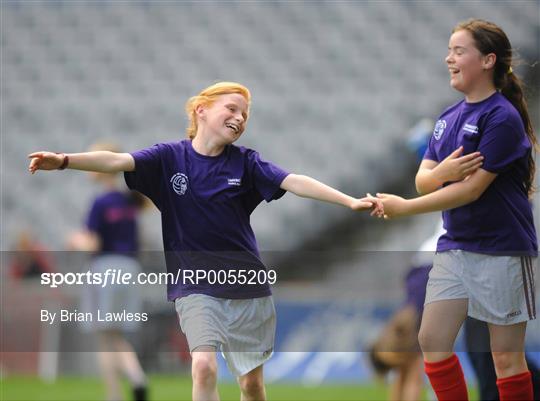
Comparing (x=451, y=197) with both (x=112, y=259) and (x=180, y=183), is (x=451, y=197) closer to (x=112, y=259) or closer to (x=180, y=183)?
(x=180, y=183)

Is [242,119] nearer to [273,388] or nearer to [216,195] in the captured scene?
[216,195]

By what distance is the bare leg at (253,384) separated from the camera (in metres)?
4.69

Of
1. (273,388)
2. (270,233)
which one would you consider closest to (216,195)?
(273,388)

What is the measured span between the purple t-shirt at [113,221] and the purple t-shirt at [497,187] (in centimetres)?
418

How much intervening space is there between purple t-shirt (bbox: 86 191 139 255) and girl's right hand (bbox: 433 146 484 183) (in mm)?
4257

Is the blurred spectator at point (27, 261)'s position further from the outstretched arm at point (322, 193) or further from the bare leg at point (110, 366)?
the outstretched arm at point (322, 193)

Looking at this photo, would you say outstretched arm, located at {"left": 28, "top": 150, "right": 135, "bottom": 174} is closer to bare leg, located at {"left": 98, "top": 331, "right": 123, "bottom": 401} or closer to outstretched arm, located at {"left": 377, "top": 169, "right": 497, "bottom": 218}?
outstretched arm, located at {"left": 377, "top": 169, "right": 497, "bottom": 218}

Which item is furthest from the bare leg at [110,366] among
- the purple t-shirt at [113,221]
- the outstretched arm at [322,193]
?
the outstretched arm at [322,193]

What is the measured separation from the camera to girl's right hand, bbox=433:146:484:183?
165 inches

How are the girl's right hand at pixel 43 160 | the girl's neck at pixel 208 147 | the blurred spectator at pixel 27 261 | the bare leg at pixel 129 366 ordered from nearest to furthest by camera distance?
the girl's right hand at pixel 43 160 → the girl's neck at pixel 208 147 → the bare leg at pixel 129 366 → the blurred spectator at pixel 27 261

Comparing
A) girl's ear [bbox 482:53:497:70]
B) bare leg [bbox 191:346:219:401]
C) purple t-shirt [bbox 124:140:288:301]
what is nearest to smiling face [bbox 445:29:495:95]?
girl's ear [bbox 482:53:497:70]

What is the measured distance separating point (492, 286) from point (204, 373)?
1314 mm

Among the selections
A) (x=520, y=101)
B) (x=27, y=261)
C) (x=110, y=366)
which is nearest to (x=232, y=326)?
(x=520, y=101)

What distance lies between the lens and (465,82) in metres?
4.39
